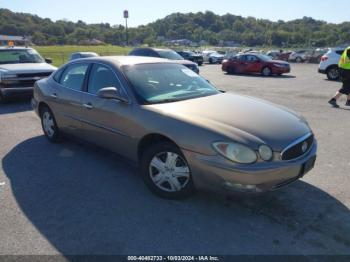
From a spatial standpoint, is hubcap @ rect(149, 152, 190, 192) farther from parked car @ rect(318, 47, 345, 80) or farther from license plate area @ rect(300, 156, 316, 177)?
parked car @ rect(318, 47, 345, 80)

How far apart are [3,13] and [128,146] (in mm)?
112941

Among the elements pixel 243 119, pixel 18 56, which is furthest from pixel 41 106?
pixel 18 56

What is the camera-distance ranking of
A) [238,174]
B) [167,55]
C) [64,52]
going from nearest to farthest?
[238,174] → [167,55] → [64,52]

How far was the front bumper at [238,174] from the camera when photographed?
3.10 m

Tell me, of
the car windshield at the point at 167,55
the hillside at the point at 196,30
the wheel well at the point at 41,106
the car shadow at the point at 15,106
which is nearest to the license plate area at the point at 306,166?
the wheel well at the point at 41,106

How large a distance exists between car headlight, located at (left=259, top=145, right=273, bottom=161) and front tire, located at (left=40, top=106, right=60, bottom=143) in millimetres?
3845

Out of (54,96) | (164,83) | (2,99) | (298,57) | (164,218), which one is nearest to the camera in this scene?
(164,218)

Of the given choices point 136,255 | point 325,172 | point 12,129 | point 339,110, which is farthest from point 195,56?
point 136,255

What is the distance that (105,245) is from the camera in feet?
9.69

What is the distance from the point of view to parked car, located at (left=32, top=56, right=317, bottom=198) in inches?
125

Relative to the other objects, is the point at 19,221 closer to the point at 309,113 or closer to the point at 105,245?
the point at 105,245

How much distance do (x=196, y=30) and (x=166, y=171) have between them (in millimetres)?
146878

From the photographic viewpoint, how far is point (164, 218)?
338cm

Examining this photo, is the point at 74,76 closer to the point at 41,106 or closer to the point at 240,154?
the point at 41,106
